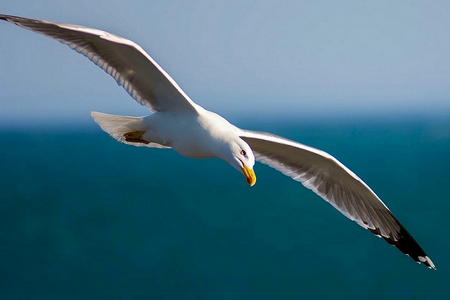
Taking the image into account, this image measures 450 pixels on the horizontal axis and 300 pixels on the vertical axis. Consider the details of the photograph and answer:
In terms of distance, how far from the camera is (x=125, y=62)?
626cm

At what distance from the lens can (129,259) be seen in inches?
1458

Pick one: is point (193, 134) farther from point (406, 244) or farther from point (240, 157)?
point (406, 244)

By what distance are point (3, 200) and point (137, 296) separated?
64.5ft

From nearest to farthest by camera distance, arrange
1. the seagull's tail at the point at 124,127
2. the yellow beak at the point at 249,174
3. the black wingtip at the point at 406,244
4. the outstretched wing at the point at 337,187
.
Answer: the yellow beak at the point at 249,174 < the seagull's tail at the point at 124,127 < the outstretched wing at the point at 337,187 < the black wingtip at the point at 406,244

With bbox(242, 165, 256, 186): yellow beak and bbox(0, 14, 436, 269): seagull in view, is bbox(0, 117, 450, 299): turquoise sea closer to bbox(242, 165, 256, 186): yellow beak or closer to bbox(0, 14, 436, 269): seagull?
bbox(0, 14, 436, 269): seagull

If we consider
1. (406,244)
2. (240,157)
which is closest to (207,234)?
(406,244)

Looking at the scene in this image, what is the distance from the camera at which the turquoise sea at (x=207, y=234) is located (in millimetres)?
33031

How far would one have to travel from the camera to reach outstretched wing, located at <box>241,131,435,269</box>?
274 inches

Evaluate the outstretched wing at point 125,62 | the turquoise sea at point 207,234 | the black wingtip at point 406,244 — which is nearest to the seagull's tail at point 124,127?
the outstretched wing at point 125,62

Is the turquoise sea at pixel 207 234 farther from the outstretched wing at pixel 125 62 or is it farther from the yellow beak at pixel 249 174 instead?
the yellow beak at pixel 249 174

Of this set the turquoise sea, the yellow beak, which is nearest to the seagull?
the yellow beak

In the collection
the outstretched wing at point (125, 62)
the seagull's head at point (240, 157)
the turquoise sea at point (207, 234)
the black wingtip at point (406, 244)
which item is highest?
the outstretched wing at point (125, 62)

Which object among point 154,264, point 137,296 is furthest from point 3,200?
point 137,296

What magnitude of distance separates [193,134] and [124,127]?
1.99ft
